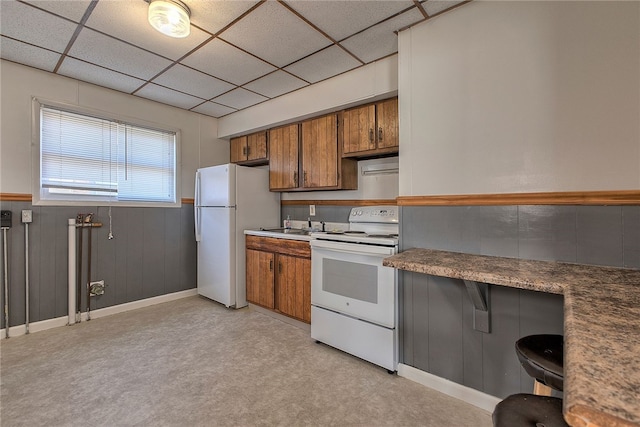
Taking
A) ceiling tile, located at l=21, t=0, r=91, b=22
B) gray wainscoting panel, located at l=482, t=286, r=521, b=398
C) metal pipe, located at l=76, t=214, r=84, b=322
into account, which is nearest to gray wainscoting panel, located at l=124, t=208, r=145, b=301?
metal pipe, located at l=76, t=214, r=84, b=322

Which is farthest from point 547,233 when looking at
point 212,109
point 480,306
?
point 212,109

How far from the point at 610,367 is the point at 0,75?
4265mm

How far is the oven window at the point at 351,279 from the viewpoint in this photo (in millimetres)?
2219

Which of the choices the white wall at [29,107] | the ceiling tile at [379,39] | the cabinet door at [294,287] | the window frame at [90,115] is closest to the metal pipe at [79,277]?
the window frame at [90,115]

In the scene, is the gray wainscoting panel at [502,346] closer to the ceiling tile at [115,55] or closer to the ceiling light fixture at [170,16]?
the ceiling light fixture at [170,16]

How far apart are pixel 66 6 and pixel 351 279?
2.72 metres

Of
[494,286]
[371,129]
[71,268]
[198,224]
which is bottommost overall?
[71,268]

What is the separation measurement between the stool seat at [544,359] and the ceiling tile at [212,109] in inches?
151

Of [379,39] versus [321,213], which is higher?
[379,39]

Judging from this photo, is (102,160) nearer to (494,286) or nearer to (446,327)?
(446,327)

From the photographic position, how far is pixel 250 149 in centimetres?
405

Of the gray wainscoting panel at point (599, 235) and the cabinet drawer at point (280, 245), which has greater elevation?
the gray wainscoting panel at point (599, 235)

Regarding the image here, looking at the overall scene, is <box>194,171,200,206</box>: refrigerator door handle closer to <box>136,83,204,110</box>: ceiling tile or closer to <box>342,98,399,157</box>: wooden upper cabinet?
<box>136,83,204,110</box>: ceiling tile

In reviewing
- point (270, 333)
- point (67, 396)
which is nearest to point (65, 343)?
point (67, 396)
